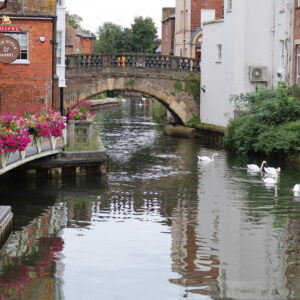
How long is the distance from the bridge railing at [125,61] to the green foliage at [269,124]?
898 cm

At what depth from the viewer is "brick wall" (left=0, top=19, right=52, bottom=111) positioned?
29.2 metres

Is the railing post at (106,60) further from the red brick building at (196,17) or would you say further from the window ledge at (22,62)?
the red brick building at (196,17)

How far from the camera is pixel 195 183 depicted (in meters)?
23.1

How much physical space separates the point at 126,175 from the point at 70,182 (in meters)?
2.75

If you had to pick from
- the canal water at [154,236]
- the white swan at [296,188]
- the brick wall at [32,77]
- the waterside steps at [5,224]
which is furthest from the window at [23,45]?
the waterside steps at [5,224]

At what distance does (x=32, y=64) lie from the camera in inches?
1155

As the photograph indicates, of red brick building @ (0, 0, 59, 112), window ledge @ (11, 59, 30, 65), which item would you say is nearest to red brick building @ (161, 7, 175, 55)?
red brick building @ (0, 0, 59, 112)

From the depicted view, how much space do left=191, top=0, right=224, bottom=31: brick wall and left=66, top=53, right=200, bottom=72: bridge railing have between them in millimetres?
12736

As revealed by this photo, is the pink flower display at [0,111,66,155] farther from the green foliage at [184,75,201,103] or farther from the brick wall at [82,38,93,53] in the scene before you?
the brick wall at [82,38,93,53]

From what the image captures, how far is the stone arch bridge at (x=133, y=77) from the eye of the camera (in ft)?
126

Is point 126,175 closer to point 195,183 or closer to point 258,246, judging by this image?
point 195,183

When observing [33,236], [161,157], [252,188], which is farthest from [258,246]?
[161,157]

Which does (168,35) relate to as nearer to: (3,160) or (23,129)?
(23,129)

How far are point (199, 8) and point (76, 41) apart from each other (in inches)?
1017
